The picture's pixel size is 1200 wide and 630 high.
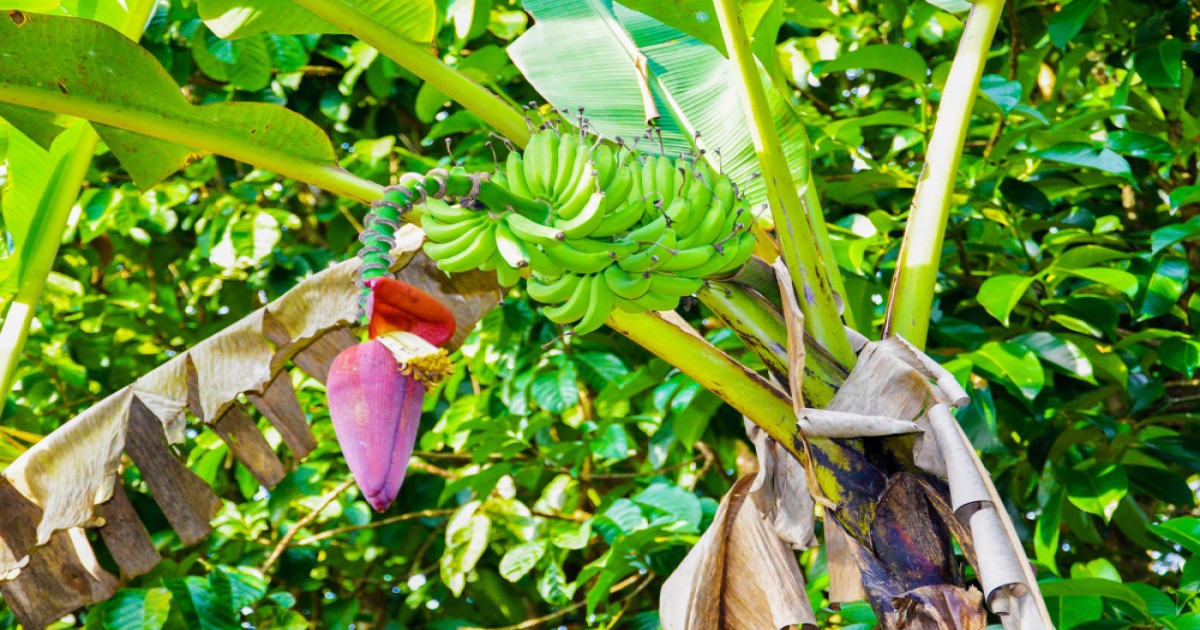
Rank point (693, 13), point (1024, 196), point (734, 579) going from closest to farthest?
point (734, 579) < point (693, 13) < point (1024, 196)

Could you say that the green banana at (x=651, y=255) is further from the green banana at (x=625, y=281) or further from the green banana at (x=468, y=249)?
the green banana at (x=468, y=249)

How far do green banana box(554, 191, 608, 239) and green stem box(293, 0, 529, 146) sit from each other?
1.03 feet

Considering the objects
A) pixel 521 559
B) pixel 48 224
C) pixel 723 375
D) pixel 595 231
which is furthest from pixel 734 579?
pixel 48 224

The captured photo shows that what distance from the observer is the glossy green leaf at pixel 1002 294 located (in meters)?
1.37

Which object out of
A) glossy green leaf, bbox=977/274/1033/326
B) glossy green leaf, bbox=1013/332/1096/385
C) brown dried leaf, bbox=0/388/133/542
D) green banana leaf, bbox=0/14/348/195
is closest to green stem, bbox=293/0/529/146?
green banana leaf, bbox=0/14/348/195

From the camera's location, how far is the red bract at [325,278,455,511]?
82cm

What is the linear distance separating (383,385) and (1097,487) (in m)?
1.23

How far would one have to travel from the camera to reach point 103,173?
2457 mm

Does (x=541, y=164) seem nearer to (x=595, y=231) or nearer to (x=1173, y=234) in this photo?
(x=595, y=231)

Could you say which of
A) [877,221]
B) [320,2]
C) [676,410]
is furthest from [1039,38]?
[320,2]

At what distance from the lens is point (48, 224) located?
1450mm

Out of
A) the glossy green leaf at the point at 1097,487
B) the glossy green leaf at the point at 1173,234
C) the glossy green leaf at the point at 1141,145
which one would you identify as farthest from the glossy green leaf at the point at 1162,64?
the glossy green leaf at the point at 1097,487

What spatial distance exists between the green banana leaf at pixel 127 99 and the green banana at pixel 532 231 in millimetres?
398

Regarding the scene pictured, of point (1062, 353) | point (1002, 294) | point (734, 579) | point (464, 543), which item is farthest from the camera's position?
point (464, 543)
